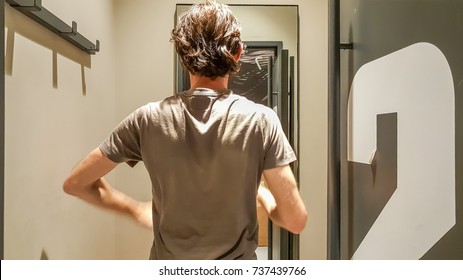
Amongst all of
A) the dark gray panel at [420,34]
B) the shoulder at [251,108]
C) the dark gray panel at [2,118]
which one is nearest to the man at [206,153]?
the shoulder at [251,108]

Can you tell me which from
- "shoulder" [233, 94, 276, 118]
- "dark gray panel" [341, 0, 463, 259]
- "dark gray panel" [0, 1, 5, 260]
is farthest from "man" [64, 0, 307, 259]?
"dark gray panel" [341, 0, 463, 259]

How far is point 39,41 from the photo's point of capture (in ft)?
2.47

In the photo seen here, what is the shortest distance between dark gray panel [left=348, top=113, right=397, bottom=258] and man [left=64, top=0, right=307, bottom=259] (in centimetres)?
20

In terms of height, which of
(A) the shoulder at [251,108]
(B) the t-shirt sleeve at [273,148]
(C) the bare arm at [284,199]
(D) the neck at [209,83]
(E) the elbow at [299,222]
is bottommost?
(E) the elbow at [299,222]

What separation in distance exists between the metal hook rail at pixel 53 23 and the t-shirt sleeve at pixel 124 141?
274mm

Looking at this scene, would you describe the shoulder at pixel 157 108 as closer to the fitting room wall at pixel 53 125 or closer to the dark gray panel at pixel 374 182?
the fitting room wall at pixel 53 125

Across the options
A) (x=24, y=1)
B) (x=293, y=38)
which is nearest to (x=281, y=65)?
(x=293, y=38)

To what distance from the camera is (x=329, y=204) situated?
88 cm

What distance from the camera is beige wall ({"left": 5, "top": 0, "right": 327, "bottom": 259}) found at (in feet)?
2.31

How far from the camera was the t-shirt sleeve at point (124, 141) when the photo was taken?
0.63m

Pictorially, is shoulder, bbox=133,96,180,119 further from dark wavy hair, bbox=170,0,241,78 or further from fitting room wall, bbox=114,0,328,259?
fitting room wall, bbox=114,0,328,259

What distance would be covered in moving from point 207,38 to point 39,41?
1.21 feet

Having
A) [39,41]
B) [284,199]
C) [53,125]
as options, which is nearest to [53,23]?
[39,41]

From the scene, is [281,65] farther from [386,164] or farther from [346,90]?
[386,164]
